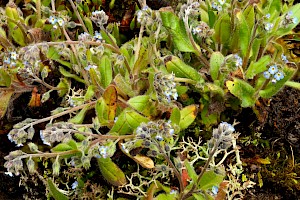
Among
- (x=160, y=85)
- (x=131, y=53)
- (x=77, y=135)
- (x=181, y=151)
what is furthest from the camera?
(x=131, y=53)

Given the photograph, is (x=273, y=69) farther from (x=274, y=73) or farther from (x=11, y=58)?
(x=11, y=58)

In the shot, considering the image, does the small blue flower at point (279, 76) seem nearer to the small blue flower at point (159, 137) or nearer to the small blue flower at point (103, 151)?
the small blue flower at point (159, 137)

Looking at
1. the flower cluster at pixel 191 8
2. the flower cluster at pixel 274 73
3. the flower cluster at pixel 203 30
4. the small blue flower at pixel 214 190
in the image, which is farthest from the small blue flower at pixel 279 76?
the small blue flower at pixel 214 190

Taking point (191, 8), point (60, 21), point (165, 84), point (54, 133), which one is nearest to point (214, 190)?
point (165, 84)

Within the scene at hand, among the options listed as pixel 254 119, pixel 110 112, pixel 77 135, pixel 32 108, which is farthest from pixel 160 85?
pixel 32 108

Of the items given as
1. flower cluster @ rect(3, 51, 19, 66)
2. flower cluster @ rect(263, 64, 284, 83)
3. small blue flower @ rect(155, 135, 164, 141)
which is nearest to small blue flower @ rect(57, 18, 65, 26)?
flower cluster @ rect(3, 51, 19, 66)

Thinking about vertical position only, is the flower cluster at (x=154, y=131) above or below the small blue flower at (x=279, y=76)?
below

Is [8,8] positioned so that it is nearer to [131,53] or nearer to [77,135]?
[131,53]
